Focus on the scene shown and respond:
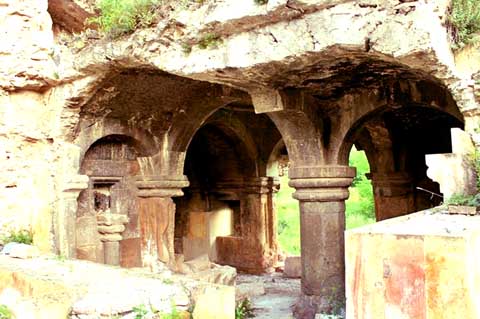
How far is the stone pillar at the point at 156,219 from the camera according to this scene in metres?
8.14

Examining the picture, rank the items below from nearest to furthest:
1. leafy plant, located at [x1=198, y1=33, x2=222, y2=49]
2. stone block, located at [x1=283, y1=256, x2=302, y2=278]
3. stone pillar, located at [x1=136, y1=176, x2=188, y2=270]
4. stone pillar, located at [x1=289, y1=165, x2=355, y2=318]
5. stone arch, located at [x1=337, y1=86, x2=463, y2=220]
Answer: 1. leafy plant, located at [x1=198, y1=33, x2=222, y2=49]
2. stone pillar, located at [x1=289, y1=165, x2=355, y2=318]
3. stone pillar, located at [x1=136, y1=176, x2=188, y2=270]
4. stone arch, located at [x1=337, y1=86, x2=463, y2=220]
5. stone block, located at [x1=283, y1=256, x2=302, y2=278]

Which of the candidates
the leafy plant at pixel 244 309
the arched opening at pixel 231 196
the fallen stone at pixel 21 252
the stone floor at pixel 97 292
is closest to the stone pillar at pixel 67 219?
the fallen stone at pixel 21 252

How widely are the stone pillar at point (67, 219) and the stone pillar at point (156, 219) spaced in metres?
1.31

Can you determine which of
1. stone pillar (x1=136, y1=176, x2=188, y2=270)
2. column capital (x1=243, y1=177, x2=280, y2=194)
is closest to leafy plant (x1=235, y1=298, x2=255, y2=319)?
stone pillar (x1=136, y1=176, x2=188, y2=270)

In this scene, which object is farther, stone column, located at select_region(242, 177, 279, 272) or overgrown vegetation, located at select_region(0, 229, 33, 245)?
stone column, located at select_region(242, 177, 279, 272)

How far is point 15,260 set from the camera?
18.1ft

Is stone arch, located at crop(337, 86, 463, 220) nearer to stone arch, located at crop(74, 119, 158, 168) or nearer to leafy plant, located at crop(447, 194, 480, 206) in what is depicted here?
stone arch, located at crop(74, 119, 158, 168)

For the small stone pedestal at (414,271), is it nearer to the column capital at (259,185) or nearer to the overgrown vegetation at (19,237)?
the overgrown vegetation at (19,237)

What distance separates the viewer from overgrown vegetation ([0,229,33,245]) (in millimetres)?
6641

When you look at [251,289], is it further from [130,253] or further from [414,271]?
[414,271]

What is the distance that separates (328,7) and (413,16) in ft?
2.31

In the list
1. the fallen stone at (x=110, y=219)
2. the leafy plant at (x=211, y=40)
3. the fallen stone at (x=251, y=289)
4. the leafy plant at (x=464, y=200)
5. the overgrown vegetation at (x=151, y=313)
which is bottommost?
the fallen stone at (x=251, y=289)

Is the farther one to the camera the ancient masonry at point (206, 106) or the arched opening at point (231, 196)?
the arched opening at point (231, 196)

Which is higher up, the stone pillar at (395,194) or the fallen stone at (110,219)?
the stone pillar at (395,194)
